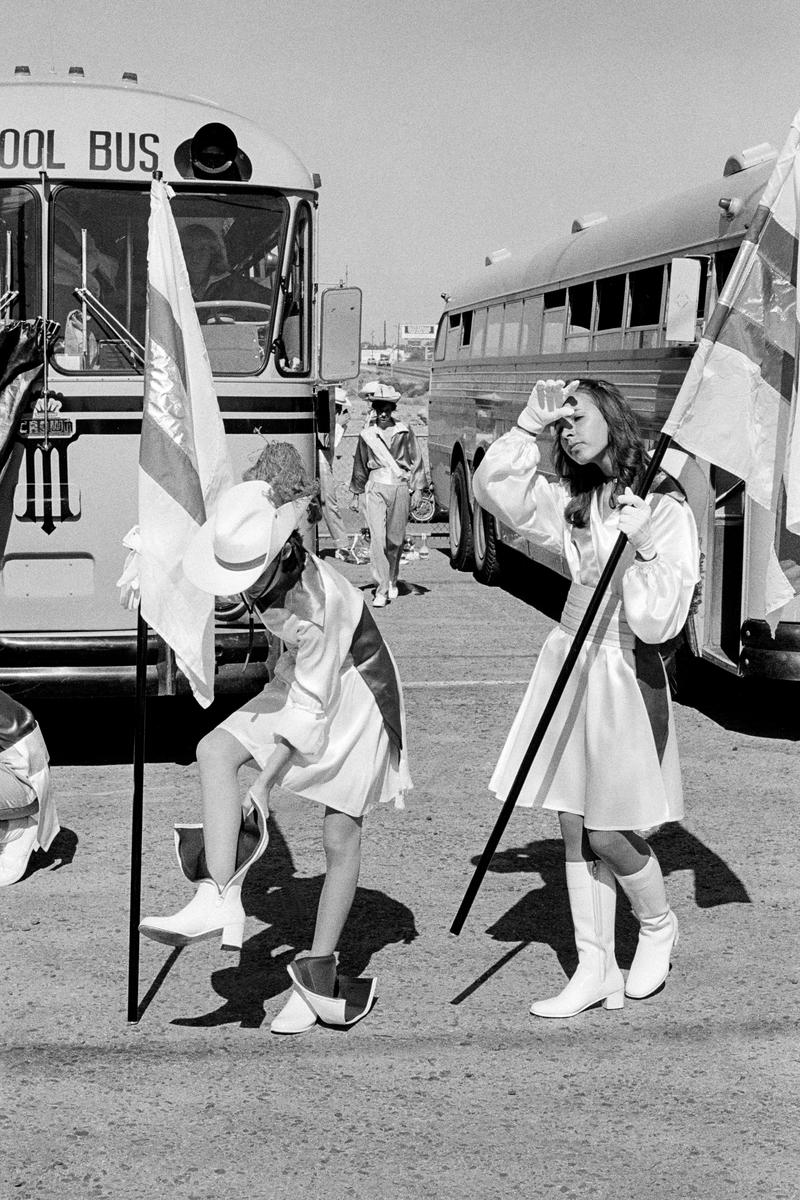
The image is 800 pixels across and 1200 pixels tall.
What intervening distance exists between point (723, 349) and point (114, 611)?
3.51 m

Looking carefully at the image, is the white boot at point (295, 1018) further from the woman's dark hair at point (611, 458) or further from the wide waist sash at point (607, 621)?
the woman's dark hair at point (611, 458)

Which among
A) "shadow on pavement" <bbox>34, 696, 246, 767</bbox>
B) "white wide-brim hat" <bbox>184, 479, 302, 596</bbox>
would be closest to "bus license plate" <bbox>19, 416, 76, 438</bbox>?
"shadow on pavement" <bbox>34, 696, 246, 767</bbox>

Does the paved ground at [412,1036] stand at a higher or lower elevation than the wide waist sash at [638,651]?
lower

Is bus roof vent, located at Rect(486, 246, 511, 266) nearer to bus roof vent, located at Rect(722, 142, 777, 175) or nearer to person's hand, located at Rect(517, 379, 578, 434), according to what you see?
bus roof vent, located at Rect(722, 142, 777, 175)

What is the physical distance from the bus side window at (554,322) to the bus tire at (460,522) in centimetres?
290

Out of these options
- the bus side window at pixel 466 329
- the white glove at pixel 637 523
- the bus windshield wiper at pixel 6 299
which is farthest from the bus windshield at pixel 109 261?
the bus side window at pixel 466 329

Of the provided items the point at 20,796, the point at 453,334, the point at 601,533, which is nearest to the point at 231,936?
the point at 601,533

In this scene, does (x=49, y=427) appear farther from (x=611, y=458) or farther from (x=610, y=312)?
(x=610, y=312)

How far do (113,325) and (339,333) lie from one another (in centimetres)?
118

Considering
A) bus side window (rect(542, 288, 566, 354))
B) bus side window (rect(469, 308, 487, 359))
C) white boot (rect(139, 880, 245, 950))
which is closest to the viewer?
white boot (rect(139, 880, 245, 950))

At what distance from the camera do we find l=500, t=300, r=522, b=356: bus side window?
13070 millimetres

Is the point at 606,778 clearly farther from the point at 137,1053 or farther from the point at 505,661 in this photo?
the point at 505,661

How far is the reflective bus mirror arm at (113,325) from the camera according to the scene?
6.91 meters

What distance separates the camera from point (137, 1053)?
414cm
